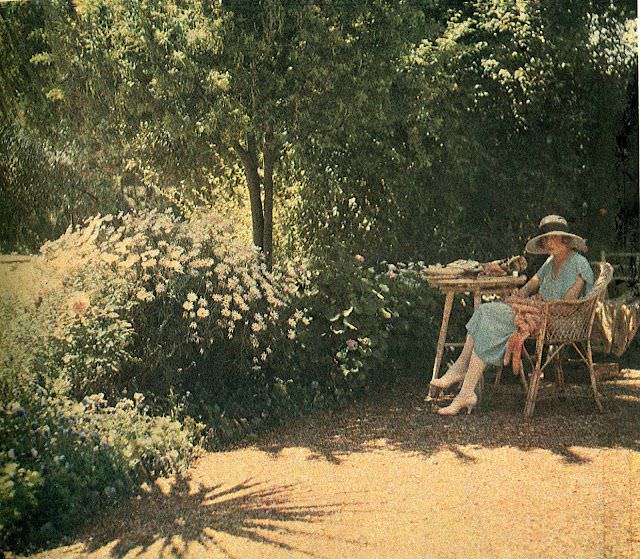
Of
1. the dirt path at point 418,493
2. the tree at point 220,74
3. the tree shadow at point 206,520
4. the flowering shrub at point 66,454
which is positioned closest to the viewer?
the dirt path at point 418,493

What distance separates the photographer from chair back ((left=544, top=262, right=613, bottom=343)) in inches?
199

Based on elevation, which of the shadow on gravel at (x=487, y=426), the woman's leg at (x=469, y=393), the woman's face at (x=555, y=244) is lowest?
the shadow on gravel at (x=487, y=426)

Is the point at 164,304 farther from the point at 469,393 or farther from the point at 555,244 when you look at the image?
the point at 555,244

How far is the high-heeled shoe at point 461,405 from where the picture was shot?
5.02 meters

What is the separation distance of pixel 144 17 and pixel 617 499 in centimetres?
410

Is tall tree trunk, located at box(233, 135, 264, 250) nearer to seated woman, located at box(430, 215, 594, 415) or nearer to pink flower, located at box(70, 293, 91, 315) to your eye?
pink flower, located at box(70, 293, 91, 315)

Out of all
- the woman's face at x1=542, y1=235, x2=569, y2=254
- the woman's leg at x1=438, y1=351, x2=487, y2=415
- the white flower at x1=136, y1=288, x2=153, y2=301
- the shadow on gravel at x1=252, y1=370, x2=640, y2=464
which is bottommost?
the shadow on gravel at x1=252, y1=370, x2=640, y2=464

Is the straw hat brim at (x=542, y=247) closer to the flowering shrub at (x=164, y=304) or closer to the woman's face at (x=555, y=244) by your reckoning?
the woman's face at (x=555, y=244)

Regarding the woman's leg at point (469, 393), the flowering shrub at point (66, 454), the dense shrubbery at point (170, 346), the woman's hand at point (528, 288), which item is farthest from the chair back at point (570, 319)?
the flowering shrub at point (66, 454)

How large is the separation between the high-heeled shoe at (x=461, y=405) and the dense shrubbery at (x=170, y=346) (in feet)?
1.09

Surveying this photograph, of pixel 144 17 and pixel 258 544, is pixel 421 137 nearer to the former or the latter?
pixel 144 17

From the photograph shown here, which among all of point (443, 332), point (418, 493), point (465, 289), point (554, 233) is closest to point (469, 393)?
point (443, 332)

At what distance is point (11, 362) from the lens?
16.7 feet

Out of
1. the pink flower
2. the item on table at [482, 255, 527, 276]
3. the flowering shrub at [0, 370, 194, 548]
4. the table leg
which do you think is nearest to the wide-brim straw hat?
the item on table at [482, 255, 527, 276]
